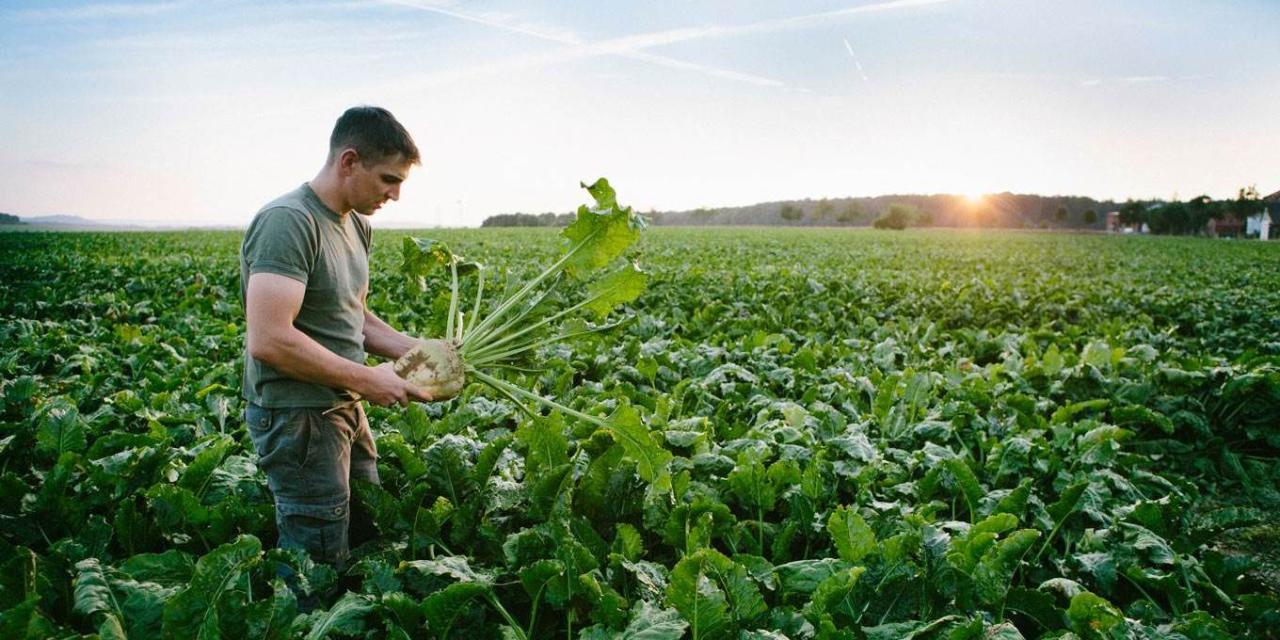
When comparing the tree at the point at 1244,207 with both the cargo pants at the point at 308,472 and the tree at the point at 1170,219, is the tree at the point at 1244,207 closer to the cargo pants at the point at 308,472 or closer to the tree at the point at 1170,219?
the tree at the point at 1170,219

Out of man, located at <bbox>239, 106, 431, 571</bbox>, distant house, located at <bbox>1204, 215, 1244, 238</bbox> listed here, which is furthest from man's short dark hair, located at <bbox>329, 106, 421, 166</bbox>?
distant house, located at <bbox>1204, 215, 1244, 238</bbox>

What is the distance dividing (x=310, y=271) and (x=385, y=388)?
1.67ft

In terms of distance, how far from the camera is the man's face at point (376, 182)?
2596 millimetres

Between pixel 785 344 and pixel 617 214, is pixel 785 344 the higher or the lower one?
the lower one

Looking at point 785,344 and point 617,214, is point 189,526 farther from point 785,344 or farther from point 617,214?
point 785,344

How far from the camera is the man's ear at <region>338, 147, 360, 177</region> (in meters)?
2.56

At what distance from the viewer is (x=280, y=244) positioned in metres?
2.36

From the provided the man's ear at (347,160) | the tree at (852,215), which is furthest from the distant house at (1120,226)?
the man's ear at (347,160)

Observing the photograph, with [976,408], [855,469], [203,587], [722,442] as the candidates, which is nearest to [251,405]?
[203,587]

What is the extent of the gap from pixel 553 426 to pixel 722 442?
1.42 meters

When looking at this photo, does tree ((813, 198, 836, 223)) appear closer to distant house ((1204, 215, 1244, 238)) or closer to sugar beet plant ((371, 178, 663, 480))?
distant house ((1204, 215, 1244, 238))

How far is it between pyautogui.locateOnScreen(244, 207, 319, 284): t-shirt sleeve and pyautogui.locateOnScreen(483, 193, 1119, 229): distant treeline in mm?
102697

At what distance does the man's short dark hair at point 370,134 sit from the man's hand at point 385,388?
785 mm

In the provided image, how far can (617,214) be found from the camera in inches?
124
